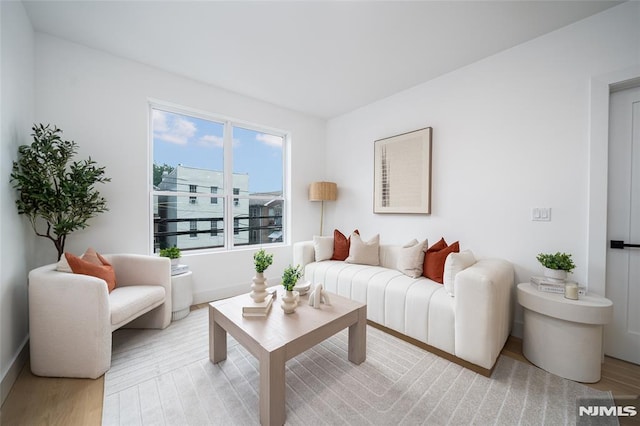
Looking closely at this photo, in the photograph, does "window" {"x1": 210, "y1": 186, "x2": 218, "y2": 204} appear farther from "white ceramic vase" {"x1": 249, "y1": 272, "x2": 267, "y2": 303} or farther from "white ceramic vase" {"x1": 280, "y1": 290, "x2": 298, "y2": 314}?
"white ceramic vase" {"x1": 280, "y1": 290, "x2": 298, "y2": 314}

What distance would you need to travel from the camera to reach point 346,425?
129 centimetres

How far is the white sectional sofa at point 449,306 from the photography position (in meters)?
1.69

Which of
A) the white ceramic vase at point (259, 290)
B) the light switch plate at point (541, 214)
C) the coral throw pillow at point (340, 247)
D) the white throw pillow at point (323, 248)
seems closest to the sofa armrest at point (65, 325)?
the white ceramic vase at point (259, 290)

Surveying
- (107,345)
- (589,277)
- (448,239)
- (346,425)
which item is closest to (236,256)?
(107,345)

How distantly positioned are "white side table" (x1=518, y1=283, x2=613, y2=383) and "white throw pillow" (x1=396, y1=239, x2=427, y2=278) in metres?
0.89

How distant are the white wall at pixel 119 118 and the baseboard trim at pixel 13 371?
786 mm

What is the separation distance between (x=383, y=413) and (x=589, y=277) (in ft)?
6.49

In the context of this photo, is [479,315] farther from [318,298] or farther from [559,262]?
[318,298]

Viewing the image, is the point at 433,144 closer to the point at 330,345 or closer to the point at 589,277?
the point at 589,277

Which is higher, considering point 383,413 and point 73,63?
point 73,63

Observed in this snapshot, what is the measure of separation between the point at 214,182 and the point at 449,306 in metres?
3.04

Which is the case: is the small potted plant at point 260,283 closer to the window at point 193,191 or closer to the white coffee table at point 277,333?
the white coffee table at point 277,333

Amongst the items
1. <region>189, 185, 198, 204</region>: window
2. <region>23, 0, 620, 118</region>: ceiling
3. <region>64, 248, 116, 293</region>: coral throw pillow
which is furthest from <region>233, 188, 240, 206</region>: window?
<region>64, 248, 116, 293</region>: coral throw pillow

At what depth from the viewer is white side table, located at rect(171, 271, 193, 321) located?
98.3 inches
